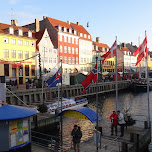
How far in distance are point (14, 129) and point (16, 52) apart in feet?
143

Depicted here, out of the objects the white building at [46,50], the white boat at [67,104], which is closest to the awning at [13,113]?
the white boat at [67,104]

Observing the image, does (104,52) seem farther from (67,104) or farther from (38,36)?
(67,104)

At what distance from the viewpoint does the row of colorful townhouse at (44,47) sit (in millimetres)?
51062

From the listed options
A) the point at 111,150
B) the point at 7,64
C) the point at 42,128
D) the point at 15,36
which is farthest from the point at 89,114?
the point at 15,36

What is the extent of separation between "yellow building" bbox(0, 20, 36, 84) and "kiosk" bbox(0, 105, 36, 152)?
122 ft

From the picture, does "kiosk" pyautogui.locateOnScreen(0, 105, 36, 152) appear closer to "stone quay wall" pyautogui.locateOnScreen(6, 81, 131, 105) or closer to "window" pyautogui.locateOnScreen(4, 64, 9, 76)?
"stone quay wall" pyautogui.locateOnScreen(6, 81, 131, 105)

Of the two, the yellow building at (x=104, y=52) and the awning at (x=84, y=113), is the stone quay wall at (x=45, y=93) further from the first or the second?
the yellow building at (x=104, y=52)

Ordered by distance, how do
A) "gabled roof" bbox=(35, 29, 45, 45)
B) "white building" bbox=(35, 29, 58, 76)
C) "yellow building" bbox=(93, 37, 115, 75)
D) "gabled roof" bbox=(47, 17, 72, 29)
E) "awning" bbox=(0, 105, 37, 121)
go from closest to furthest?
"awning" bbox=(0, 105, 37, 121)
"white building" bbox=(35, 29, 58, 76)
"gabled roof" bbox=(35, 29, 45, 45)
"gabled roof" bbox=(47, 17, 72, 29)
"yellow building" bbox=(93, 37, 115, 75)

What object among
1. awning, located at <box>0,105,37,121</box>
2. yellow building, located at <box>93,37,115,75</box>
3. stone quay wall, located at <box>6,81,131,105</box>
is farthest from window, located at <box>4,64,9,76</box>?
yellow building, located at <box>93,37,115,75</box>

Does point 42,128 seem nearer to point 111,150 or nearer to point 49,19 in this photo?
Answer: point 111,150

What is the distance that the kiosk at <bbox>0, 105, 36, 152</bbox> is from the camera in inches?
452

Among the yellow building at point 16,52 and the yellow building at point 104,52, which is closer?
the yellow building at point 16,52

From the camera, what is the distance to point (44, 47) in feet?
130

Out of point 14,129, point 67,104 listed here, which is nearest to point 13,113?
point 14,129
